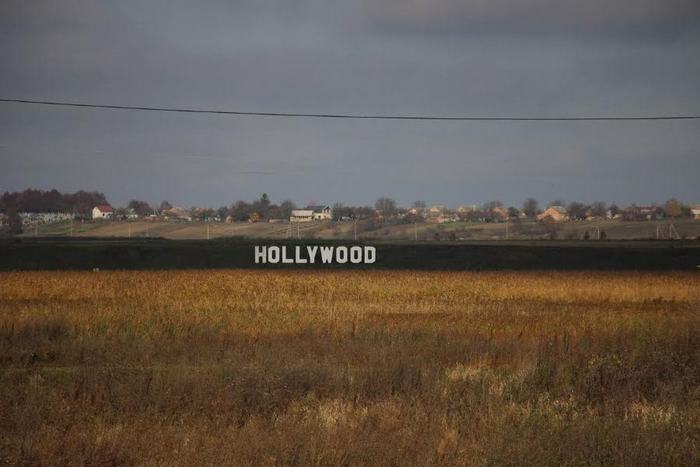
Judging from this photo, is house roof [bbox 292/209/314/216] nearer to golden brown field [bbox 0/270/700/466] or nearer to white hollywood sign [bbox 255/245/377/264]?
white hollywood sign [bbox 255/245/377/264]

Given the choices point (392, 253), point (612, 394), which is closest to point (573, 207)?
point (392, 253)

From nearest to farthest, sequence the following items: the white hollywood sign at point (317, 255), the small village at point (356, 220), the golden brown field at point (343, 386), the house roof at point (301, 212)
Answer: the golden brown field at point (343, 386), the white hollywood sign at point (317, 255), the small village at point (356, 220), the house roof at point (301, 212)

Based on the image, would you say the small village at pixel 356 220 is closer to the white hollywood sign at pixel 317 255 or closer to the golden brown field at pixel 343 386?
the white hollywood sign at pixel 317 255

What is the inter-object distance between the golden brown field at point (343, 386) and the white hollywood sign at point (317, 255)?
126 feet

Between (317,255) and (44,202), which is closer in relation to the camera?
(317,255)

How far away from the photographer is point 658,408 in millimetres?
12633

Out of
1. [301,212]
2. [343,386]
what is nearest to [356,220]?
[301,212]

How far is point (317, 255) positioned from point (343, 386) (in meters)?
58.7

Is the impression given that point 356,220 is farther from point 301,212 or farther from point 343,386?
point 343,386

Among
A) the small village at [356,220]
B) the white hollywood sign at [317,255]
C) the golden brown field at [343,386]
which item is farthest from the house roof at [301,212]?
the golden brown field at [343,386]

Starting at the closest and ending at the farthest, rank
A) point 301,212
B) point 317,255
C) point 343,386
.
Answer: point 343,386 < point 317,255 < point 301,212

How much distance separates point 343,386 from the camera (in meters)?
13.7

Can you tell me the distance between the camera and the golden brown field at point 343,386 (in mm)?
9820

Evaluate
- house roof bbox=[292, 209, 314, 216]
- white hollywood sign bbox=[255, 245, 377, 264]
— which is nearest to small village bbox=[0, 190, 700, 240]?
house roof bbox=[292, 209, 314, 216]
